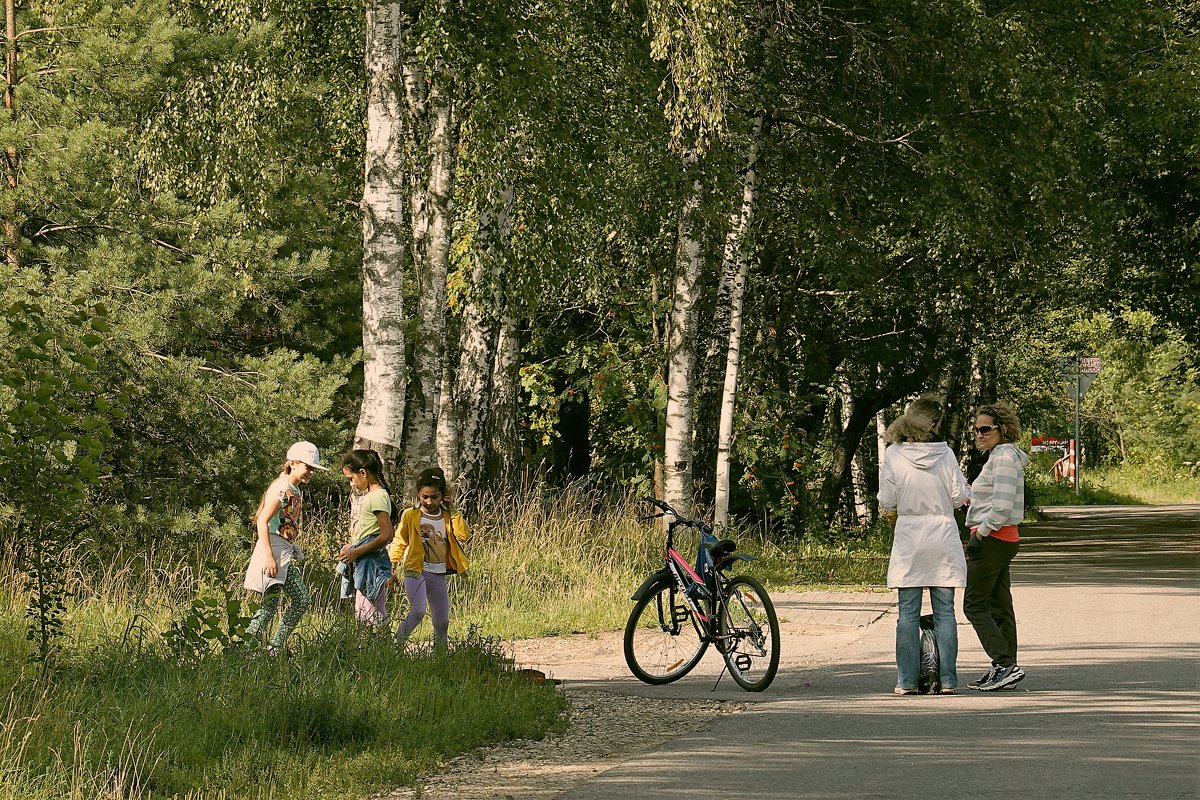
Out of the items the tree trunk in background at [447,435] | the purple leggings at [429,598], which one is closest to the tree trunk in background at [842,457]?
the tree trunk in background at [447,435]

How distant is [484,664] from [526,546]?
6.95 meters

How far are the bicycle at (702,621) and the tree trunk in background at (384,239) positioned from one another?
3.76 metres

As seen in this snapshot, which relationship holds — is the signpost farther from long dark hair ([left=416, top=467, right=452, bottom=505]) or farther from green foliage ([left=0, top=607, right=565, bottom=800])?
green foliage ([left=0, top=607, right=565, bottom=800])

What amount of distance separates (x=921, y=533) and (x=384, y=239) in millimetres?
5991

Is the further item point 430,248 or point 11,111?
point 11,111

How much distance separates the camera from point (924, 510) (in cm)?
1071

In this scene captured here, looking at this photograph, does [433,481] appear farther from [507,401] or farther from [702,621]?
[507,401]

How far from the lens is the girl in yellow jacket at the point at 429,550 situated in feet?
36.5

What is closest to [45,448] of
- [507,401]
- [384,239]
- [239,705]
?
[239,705]

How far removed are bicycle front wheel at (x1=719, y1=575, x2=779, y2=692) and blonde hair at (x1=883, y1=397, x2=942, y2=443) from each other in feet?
4.29

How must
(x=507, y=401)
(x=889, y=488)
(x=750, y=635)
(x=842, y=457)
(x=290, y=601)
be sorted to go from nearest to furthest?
(x=889, y=488) < (x=750, y=635) < (x=290, y=601) < (x=507, y=401) < (x=842, y=457)

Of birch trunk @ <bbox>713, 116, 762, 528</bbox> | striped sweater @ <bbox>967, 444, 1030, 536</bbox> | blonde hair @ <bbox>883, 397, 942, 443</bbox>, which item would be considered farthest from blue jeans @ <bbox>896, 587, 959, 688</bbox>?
birch trunk @ <bbox>713, 116, 762, 528</bbox>

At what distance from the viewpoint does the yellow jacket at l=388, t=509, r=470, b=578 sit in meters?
11.1

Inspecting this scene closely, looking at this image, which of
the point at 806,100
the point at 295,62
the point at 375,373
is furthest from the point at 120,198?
the point at 806,100
